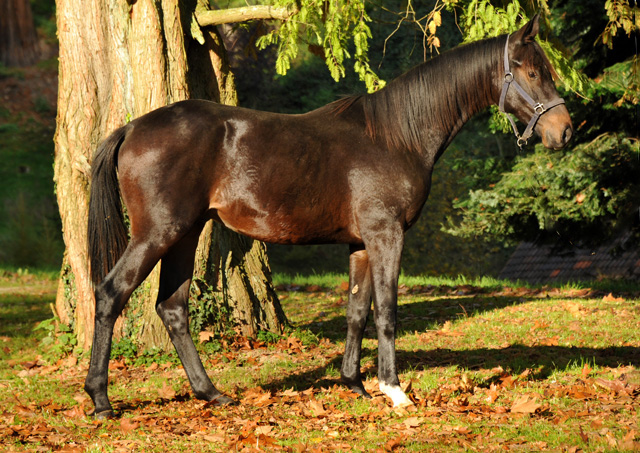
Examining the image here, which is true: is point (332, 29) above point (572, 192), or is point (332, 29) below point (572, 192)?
above

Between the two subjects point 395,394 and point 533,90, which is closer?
point 395,394

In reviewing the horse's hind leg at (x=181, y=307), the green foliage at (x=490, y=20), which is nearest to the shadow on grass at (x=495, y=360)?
the horse's hind leg at (x=181, y=307)

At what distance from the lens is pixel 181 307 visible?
5.69m

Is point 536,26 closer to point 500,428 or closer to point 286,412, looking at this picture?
point 500,428

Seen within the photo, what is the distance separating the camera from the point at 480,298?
11.4 meters

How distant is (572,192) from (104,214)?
9.92 meters

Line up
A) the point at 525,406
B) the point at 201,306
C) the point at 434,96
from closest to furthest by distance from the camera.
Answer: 1. the point at 525,406
2. the point at 434,96
3. the point at 201,306

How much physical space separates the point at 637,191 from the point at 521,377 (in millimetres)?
7498

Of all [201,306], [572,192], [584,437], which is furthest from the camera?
[572,192]

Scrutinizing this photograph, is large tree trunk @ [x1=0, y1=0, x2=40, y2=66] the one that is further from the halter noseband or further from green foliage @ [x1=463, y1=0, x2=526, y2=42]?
the halter noseband

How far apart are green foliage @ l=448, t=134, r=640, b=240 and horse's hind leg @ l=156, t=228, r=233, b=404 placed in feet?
28.2

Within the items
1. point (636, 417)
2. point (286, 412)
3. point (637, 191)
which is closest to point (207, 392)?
point (286, 412)

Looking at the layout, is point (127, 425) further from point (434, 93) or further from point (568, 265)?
point (568, 265)

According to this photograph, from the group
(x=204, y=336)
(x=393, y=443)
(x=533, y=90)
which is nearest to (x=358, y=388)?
(x=393, y=443)
